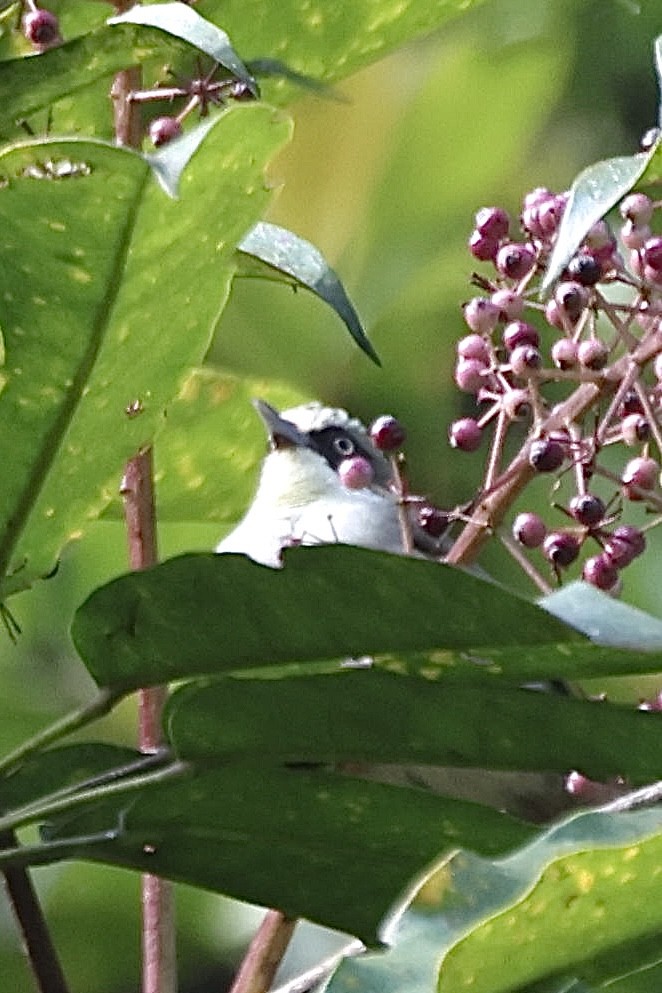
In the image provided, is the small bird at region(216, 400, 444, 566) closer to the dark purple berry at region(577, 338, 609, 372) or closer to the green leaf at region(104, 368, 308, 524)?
the green leaf at region(104, 368, 308, 524)

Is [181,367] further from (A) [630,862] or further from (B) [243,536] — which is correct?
(B) [243,536]

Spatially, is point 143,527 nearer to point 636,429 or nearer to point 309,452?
point 636,429

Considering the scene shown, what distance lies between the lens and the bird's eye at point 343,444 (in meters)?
1.85

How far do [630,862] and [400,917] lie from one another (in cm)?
8

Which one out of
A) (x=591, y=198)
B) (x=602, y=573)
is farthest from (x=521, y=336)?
(x=591, y=198)

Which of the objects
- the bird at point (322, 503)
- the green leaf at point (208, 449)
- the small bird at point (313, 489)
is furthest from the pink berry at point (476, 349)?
the small bird at point (313, 489)

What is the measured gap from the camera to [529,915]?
515mm

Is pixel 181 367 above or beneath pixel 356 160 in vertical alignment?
above

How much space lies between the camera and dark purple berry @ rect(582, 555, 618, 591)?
904 millimetres

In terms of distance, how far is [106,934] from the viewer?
1.78m

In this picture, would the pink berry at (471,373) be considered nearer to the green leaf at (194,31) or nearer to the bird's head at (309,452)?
the green leaf at (194,31)

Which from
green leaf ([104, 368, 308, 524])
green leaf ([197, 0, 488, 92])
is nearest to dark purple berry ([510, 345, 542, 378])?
green leaf ([197, 0, 488, 92])

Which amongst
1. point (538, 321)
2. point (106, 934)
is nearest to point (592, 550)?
point (538, 321)

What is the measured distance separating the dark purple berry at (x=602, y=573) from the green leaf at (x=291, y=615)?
0.88 ft
